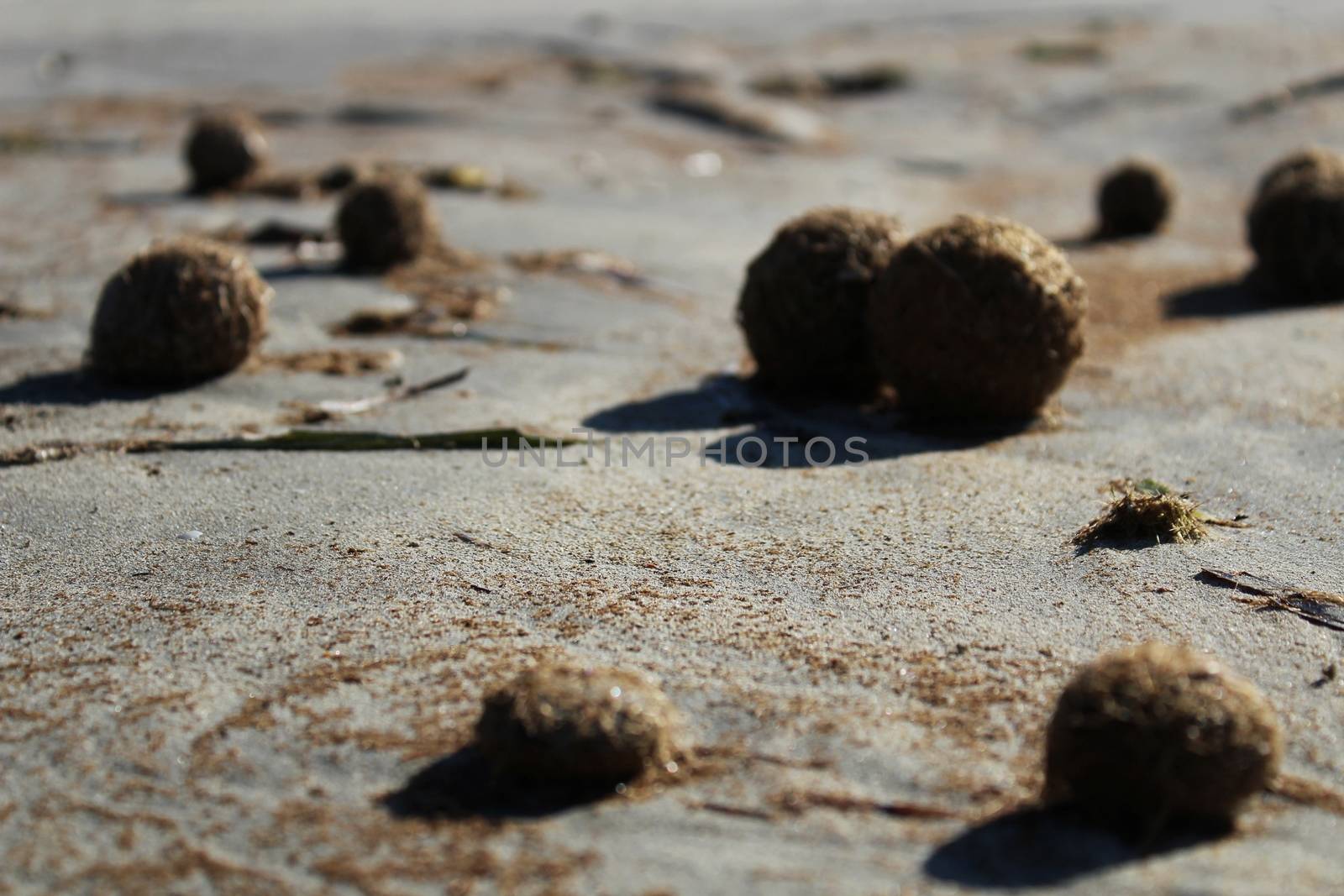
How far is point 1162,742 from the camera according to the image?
Answer: 3.29 m

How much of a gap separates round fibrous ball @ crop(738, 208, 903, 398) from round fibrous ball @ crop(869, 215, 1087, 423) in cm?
31

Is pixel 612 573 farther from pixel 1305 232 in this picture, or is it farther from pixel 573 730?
pixel 1305 232

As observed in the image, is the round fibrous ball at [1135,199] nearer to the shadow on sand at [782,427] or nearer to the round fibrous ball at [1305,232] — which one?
the round fibrous ball at [1305,232]

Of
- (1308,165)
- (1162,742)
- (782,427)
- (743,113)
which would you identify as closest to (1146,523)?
(1162,742)

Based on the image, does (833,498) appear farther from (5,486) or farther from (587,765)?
(5,486)

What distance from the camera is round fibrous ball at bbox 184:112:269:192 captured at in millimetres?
12391

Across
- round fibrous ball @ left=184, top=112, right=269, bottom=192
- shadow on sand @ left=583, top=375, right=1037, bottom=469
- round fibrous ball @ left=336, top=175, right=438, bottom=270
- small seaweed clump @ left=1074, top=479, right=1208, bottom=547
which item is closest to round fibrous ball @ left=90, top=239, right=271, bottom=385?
shadow on sand @ left=583, top=375, right=1037, bottom=469

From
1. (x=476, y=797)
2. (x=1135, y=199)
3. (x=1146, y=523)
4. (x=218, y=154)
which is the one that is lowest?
(x=476, y=797)

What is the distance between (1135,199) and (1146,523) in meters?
6.88

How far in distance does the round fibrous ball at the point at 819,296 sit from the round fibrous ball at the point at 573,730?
11.6 feet

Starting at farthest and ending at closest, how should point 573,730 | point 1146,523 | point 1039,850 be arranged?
point 1146,523 < point 573,730 < point 1039,850

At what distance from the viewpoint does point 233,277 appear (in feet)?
23.6

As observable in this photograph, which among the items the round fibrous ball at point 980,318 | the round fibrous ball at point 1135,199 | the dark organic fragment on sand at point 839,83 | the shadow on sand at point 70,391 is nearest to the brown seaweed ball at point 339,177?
the shadow on sand at point 70,391

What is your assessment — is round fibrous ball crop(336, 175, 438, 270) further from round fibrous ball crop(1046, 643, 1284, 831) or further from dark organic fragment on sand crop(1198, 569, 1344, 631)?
round fibrous ball crop(1046, 643, 1284, 831)
